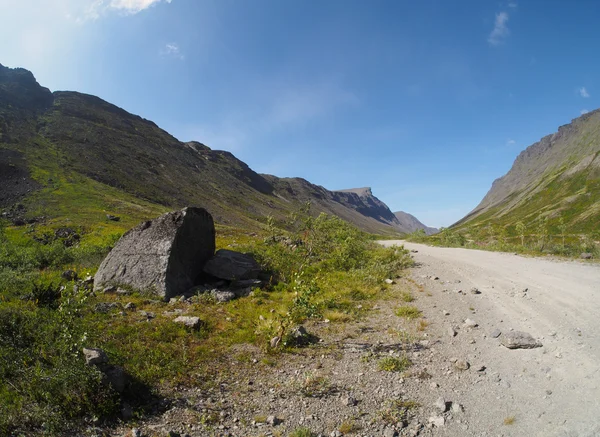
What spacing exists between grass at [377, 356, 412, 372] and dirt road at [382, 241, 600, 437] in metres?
0.84

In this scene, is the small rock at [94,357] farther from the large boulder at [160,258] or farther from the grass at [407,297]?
the grass at [407,297]

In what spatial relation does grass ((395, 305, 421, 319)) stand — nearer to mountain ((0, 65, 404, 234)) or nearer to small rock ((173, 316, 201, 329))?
small rock ((173, 316, 201, 329))

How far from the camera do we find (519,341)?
7.78m

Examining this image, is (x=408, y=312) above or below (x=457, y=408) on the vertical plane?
above

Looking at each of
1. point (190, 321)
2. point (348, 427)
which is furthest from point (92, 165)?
point (348, 427)

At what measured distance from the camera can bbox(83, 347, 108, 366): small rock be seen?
20.2ft

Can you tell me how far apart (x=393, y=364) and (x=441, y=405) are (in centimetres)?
169

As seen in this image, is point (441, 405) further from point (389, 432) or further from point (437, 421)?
point (389, 432)

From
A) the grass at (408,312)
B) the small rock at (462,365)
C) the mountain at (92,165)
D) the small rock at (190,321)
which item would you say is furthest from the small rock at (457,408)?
the mountain at (92,165)

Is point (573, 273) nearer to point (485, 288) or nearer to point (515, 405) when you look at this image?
point (485, 288)

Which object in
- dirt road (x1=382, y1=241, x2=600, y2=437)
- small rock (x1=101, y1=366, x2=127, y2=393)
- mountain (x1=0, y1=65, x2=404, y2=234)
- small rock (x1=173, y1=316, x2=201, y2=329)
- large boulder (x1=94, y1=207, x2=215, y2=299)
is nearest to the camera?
dirt road (x1=382, y1=241, x2=600, y2=437)

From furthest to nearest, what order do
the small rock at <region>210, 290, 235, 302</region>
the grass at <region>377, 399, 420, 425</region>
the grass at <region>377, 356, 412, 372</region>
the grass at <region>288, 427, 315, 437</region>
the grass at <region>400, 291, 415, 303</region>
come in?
the small rock at <region>210, 290, 235, 302</region>
the grass at <region>400, 291, 415, 303</region>
the grass at <region>377, 356, 412, 372</region>
the grass at <region>377, 399, 420, 425</region>
the grass at <region>288, 427, 315, 437</region>

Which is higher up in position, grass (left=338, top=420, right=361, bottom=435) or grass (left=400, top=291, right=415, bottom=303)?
grass (left=400, top=291, right=415, bottom=303)

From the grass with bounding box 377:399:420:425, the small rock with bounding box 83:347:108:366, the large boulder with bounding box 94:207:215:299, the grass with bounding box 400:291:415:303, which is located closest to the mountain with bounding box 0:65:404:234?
the large boulder with bounding box 94:207:215:299
